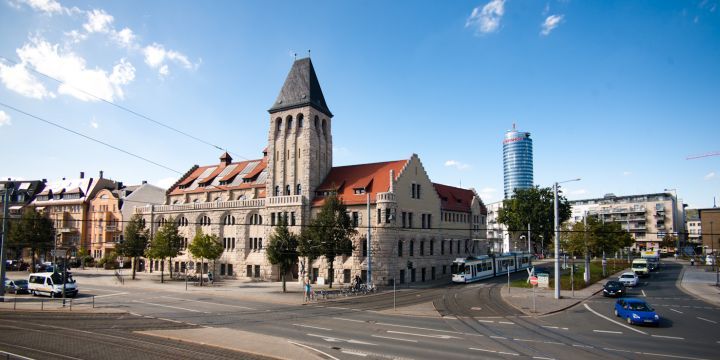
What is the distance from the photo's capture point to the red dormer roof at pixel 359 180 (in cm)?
5281

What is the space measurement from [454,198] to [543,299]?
34.1m

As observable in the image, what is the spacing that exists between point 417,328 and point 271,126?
40638 millimetres

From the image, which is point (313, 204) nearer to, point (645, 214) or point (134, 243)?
point (134, 243)

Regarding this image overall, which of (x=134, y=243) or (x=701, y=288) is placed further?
(x=134, y=243)

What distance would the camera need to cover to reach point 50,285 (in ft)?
130

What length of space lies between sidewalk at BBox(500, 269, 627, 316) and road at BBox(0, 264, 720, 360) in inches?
40.8

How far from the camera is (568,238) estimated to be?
55.7 metres

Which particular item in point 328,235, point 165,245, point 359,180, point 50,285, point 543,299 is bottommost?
point 543,299

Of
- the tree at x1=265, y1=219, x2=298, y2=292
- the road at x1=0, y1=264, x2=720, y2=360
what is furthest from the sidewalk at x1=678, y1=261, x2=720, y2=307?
the tree at x1=265, y1=219, x2=298, y2=292

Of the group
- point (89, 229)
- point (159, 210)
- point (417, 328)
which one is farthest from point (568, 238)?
point (89, 229)

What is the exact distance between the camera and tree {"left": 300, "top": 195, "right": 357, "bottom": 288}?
4509cm

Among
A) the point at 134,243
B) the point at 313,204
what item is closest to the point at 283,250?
the point at 313,204

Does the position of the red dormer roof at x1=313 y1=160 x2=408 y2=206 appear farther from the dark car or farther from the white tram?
the dark car

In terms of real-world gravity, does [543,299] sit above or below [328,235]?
below
